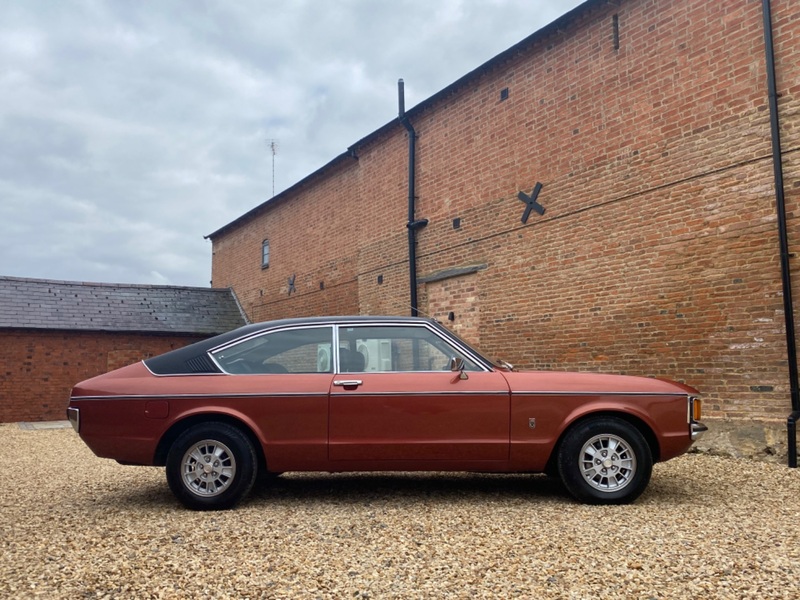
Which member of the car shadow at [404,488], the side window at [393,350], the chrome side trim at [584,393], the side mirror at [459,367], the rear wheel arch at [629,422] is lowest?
the car shadow at [404,488]

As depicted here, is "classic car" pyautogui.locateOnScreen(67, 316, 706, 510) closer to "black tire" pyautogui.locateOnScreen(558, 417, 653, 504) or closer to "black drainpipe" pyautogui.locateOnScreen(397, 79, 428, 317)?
"black tire" pyautogui.locateOnScreen(558, 417, 653, 504)

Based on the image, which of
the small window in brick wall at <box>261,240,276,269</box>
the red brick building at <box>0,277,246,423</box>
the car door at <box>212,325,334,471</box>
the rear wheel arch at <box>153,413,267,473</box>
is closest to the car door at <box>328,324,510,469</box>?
the car door at <box>212,325,334,471</box>

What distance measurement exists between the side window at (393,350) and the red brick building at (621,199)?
3829mm

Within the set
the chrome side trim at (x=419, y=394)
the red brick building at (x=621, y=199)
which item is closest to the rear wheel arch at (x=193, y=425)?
the chrome side trim at (x=419, y=394)

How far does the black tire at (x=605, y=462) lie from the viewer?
4777 mm

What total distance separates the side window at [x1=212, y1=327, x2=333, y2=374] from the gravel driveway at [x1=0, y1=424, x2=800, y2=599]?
3.41 feet

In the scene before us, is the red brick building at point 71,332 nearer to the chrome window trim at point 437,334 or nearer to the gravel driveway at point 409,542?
the gravel driveway at point 409,542

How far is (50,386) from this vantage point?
1638 centimetres

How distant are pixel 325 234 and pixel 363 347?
11516 millimetres

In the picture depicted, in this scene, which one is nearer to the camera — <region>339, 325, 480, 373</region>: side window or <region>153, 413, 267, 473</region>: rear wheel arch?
<region>153, 413, 267, 473</region>: rear wheel arch

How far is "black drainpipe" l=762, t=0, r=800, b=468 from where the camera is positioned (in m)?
6.54

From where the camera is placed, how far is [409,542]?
3.85 m

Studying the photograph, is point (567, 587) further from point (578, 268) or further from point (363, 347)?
point (578, 268)

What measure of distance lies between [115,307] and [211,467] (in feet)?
51.5
